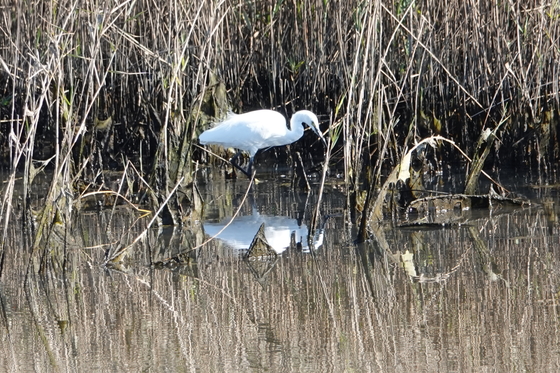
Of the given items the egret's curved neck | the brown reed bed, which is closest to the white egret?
the egret's curved neck

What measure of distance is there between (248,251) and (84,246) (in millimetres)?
902

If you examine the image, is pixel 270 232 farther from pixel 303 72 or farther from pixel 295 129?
pixel 303 72

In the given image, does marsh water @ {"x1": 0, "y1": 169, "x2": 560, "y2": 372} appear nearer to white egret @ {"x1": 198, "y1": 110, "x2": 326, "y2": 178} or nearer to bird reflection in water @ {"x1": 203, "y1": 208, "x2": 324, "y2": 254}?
bird reflection in water @ {"x1": 203, "y1": 208, "x2": 324, "y2": 254}

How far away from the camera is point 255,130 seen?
6254 millimetres

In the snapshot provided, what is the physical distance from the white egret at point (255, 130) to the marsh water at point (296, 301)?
1.53 m

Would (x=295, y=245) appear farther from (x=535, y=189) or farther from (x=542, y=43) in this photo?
(x=542, y=43)

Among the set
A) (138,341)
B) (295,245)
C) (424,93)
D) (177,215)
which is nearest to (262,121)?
(424,93)

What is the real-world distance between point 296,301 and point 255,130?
124 inches

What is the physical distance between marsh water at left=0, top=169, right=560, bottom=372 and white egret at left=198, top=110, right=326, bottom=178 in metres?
1.53

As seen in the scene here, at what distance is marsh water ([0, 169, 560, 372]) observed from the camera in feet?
8.56

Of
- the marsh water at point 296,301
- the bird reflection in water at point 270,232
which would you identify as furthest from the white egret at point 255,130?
the marsh water at point 296,301

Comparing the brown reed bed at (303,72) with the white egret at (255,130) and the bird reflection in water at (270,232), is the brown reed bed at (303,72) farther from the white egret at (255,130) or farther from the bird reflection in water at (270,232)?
the bird reflection in water at (270,232)

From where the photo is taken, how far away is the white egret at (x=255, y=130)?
6.24 m

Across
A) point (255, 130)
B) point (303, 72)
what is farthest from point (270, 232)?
point (303, 72)
